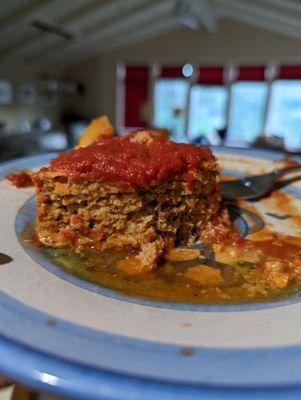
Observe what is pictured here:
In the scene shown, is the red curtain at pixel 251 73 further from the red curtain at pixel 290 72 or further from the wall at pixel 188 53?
the red curtain at pixel 290 72

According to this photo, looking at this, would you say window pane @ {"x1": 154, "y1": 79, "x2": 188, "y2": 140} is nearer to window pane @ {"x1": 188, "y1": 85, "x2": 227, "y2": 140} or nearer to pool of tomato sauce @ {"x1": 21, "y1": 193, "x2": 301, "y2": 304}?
window pane @ {"x1": 188, "y1": 85, "x2": 227, "y2": 140}

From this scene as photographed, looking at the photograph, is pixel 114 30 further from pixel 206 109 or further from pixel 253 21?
pixel 206 109

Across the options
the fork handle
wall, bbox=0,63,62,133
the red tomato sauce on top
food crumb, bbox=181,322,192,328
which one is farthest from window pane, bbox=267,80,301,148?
food crumb, bbox=181,322,192,328

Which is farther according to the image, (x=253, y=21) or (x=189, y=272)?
(x=253, y=21)

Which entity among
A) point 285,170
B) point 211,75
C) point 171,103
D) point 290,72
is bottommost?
point 171,103

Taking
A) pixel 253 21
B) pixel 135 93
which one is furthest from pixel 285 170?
pixel 135 93

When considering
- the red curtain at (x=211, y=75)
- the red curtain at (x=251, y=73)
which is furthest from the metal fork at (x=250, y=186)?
the red curtain at (x=211, y=75)
